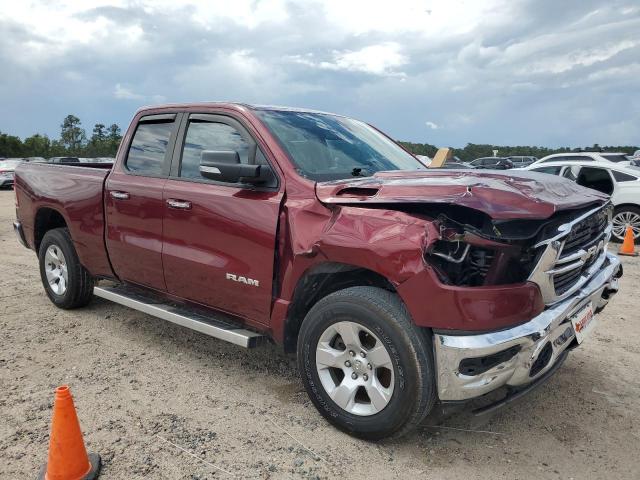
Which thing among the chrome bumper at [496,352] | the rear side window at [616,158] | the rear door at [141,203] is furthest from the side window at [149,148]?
the rear side window at [616,158]

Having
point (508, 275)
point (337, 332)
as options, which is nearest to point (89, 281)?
point (337, 332)

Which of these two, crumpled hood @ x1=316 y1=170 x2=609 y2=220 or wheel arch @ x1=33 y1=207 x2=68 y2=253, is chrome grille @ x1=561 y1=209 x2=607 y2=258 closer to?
crumpled hood @ x1=316 y1=170 x2=609 y2=220

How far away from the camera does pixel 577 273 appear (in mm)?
3094

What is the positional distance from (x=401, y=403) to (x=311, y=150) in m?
1.77

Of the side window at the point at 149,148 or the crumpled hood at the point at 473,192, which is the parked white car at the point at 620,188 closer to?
the crumpled hood at the point at 473,192

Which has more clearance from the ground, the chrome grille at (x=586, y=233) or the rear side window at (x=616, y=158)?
the rear side window at (x=616, y=158)

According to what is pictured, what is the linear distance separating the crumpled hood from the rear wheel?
25.2 feet

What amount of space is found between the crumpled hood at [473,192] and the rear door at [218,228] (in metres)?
A: 0.53

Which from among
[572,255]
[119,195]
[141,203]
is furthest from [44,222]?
[572,255]

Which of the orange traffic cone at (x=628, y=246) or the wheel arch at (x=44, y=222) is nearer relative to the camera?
the wheel arch at (x=44, y=222)

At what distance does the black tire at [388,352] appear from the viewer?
264cm

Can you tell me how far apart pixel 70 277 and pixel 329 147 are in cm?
303

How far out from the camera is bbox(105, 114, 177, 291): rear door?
4.01 meters

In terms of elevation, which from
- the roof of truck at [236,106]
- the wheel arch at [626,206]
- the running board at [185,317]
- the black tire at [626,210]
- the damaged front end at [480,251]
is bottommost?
the running board at [185,317]
